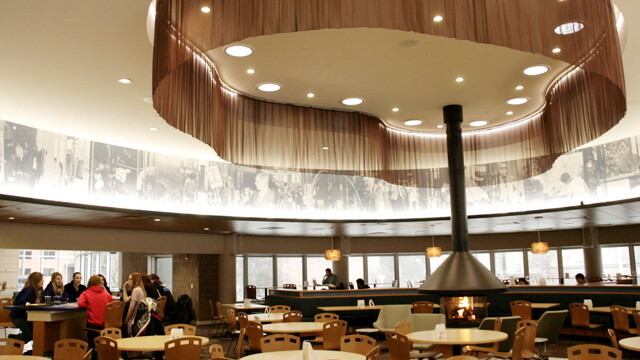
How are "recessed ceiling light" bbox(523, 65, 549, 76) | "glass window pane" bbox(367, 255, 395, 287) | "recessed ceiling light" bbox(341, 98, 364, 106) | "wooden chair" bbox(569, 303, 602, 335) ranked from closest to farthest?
"recessed ceiling light" bbox(523, 65, 549, 76) < "recessed ceiling light" bbox(341, 98, 364, 106) < "wooden chair" bbox(569, 303, 602, 335) < "glass window pane" bbox(367, 255, 395, 287)

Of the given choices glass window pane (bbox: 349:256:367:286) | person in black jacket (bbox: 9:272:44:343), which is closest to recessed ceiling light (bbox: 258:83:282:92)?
person in black jacket (bbox: 9:272:44:343)

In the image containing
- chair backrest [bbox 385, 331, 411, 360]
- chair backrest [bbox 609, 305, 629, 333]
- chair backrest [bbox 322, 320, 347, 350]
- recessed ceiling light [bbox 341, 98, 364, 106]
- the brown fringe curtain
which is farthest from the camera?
chair backrest [bbox 609, 305, 629, 333]

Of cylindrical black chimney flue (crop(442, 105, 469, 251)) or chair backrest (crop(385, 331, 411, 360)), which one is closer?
chair backrest (crop(385, 331, 411, 360))

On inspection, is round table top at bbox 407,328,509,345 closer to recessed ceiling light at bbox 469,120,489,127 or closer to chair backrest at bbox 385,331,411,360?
chair backrest at bbox 385,331,411,360

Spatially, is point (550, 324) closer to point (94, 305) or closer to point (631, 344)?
point (631, 344)

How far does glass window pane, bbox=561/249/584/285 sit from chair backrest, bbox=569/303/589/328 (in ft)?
25.7

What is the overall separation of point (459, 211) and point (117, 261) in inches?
587

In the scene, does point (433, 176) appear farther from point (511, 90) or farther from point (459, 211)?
point (511, 90)

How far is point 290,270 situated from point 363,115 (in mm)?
11155

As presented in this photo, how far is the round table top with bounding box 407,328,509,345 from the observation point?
6.62 metres

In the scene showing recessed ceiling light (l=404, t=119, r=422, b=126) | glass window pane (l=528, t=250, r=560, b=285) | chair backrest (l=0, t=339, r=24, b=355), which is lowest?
chair backrest (l=0, t=339, r=24, b=355)

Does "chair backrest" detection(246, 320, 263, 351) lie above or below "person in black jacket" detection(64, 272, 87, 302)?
below

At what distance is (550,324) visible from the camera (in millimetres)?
9547

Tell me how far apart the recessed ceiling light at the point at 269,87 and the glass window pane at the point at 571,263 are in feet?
47.7
